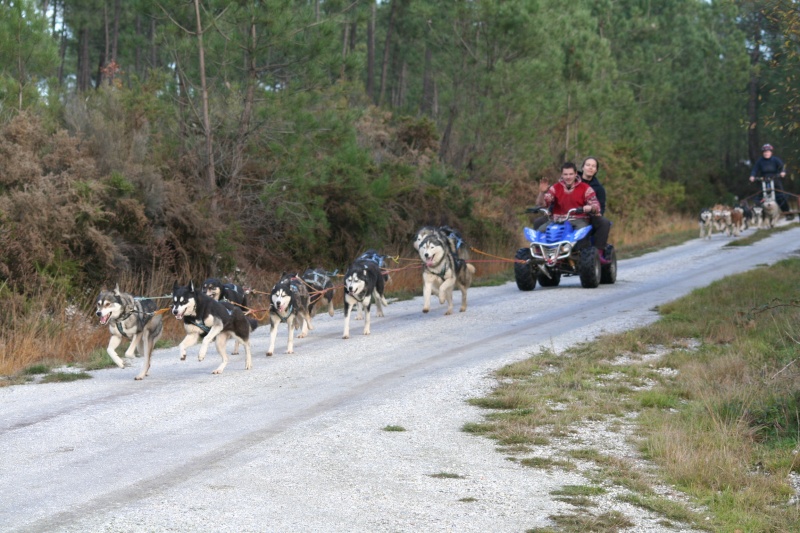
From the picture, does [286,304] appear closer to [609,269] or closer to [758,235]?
[609,269]

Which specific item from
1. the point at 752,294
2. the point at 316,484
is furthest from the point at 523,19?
the point at 316,484

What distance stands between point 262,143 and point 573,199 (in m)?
6.44

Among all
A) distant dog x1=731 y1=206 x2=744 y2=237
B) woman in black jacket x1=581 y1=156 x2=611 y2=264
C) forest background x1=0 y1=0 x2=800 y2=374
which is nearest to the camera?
forest background x1=0 y1=0 x2=800 y2=374

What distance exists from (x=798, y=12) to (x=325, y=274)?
788cm

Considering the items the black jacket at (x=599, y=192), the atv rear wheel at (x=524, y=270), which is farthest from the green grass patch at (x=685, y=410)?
the atv rear wheel at (x=524, y=270)

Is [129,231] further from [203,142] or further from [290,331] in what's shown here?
[290,331]

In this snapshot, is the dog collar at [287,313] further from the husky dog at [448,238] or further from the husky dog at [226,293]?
the husky dog at [448,238]

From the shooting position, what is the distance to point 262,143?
21484 mm

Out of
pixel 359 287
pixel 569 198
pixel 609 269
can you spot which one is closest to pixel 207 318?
pixel 359 287

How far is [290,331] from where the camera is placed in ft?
45.4

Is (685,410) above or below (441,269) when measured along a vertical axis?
below

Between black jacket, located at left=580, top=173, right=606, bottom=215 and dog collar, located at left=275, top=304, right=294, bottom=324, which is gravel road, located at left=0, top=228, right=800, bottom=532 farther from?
black jacket, located at left=580, top=173, right=606, bottom=215

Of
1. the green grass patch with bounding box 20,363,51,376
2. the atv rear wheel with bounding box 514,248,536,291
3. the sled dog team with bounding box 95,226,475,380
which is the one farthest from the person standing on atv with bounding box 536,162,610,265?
the green grass patch with bounding box 20,363,51,376

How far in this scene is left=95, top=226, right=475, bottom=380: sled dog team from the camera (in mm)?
11984
